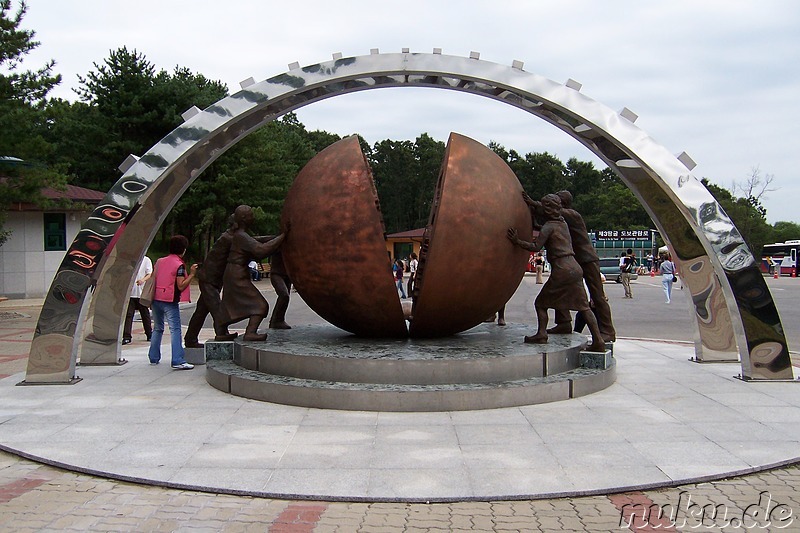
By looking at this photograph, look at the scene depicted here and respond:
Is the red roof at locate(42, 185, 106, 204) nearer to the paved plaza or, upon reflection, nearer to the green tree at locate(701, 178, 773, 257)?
the paved plaza

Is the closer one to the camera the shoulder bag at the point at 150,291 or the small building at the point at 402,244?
the shoulder bag at the point at 150,291

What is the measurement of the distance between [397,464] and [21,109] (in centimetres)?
1529

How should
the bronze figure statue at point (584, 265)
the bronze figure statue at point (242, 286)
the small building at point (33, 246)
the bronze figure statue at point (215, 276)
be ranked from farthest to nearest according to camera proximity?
the small building at point (33, 246) → the bronze figure statue at point (584, 265) → the bronze figure statue at point (215, 276) → the bronze figure statue at point (242, 286)

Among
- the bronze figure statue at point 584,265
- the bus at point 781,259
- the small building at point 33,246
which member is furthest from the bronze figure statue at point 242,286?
the bus at point 781,259

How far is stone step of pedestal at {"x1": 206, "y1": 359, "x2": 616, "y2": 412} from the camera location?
7133mm

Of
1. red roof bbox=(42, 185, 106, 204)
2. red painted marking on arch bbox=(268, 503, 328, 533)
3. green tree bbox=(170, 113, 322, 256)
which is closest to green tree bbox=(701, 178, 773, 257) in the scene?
green tree bbox=(170, 113, 322, 256)

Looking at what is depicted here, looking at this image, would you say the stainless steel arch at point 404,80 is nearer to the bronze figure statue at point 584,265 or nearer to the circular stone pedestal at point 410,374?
the bronze figure statue at point 584,265

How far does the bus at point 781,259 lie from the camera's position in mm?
48219

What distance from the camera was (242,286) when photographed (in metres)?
8.96

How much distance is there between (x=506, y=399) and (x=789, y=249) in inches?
2133

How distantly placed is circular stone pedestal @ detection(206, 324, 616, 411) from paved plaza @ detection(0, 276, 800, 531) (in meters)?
0.20

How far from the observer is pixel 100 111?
31203 mm

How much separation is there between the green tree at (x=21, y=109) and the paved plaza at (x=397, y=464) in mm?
11094

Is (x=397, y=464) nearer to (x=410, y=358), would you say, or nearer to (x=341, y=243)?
(x=410, y=358)
